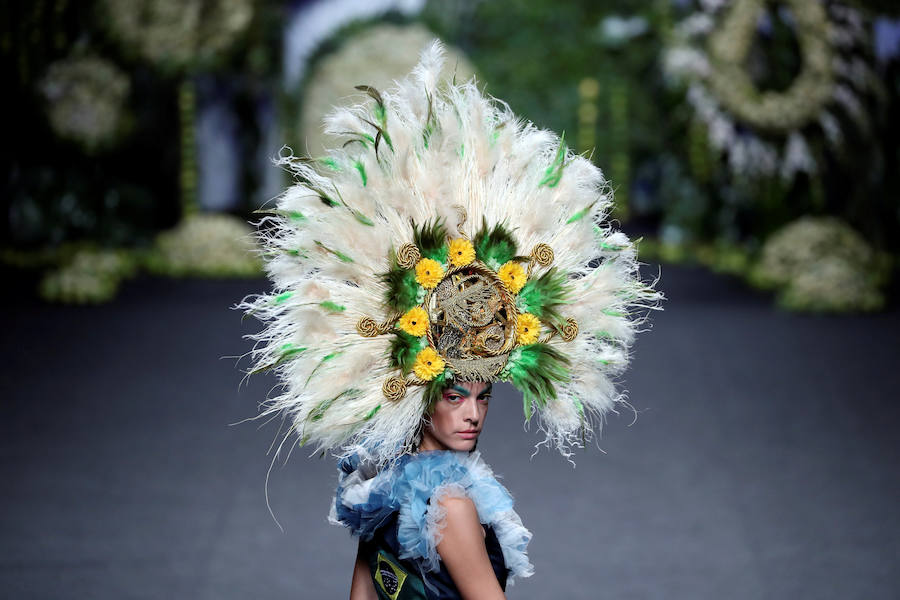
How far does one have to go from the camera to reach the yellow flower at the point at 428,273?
76.7 inches

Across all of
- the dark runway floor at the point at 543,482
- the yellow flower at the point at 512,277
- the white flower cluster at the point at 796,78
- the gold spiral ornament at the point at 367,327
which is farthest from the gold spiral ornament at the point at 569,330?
the white flower cluster at the point at 796,78

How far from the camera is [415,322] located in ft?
6.40

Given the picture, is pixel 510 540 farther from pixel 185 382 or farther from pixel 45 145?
pixel 45 145

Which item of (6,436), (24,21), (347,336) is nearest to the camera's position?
(347,336)

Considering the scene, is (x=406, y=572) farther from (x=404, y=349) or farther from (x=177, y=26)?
(x=177, y=26)

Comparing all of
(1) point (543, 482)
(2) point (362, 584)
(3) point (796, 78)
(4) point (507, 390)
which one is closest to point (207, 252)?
(4) point (507, 390)

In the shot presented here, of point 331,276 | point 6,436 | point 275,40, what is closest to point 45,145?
point 275,40

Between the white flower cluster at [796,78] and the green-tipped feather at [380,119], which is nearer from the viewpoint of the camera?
the green-tipped feather at [380,119]

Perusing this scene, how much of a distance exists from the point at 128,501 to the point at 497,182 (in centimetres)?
301

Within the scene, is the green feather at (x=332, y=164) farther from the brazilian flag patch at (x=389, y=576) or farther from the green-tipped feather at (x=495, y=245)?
the brazilian flag patch at (x=389, y=576)

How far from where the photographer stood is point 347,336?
1.98m

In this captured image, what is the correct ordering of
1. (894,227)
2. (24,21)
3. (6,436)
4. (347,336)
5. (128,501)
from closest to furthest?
1. (347,336)
2. (128,501)
3. (6,436)
4. (24,21)
5. (894,227)

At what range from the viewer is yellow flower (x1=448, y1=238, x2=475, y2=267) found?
197 centimetres

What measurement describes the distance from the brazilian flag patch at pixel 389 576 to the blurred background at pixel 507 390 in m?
0.79
